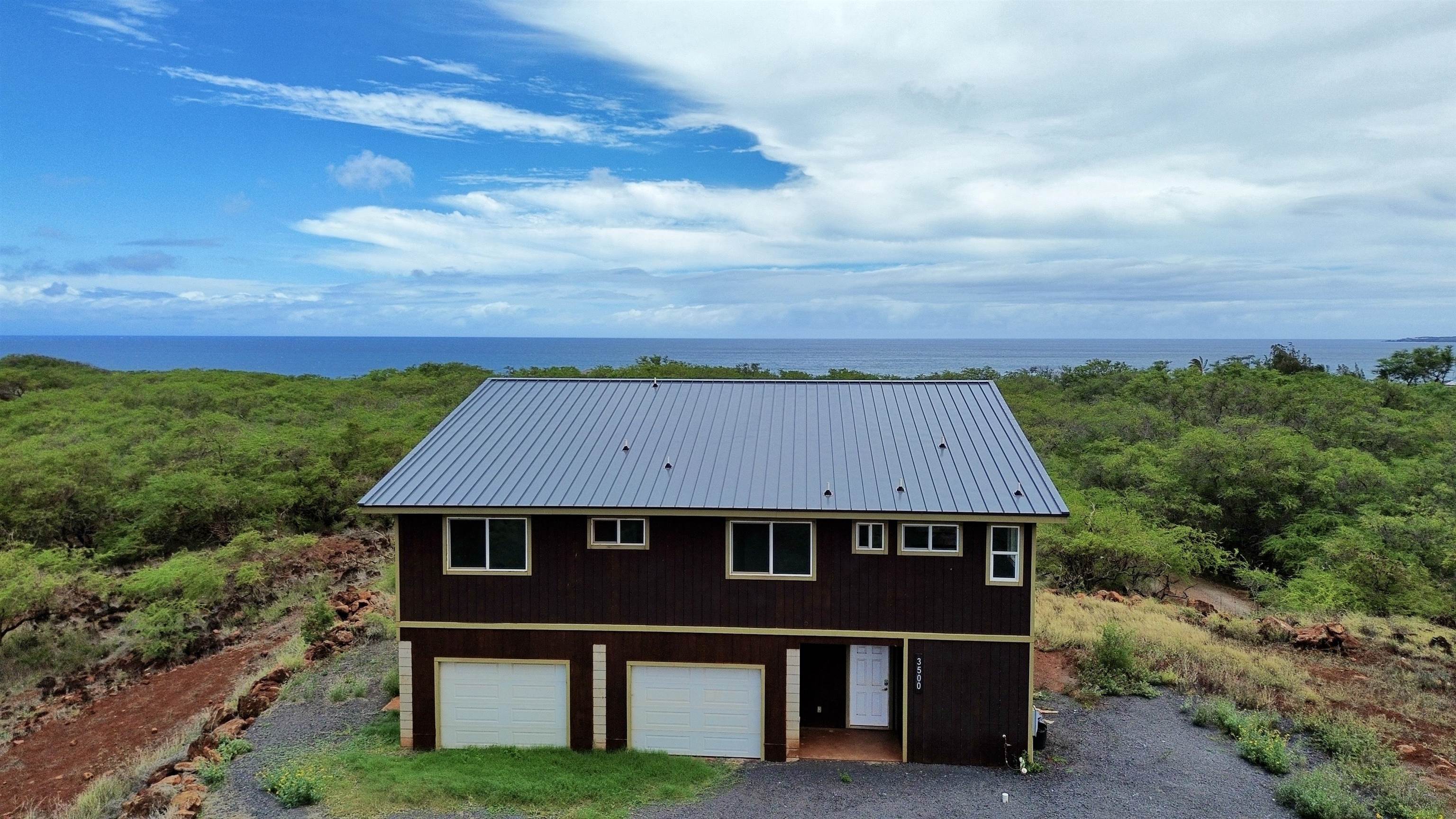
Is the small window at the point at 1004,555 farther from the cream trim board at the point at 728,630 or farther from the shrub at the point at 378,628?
the shrub at the point at 378,628

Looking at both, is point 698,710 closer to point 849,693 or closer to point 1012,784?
point 849,693

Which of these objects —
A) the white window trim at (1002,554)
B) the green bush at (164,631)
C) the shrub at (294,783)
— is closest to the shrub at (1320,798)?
the white window trim at (1002,554)

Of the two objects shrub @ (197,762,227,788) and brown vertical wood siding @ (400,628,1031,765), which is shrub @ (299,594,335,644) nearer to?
shrub @ (197,762,227,788)

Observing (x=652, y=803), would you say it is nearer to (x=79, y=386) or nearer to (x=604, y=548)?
(x=604, y=548)

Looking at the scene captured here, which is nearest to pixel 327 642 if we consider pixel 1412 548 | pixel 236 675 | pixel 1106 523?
pixel 236 675

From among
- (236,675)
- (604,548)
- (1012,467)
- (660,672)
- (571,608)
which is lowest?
(236,675)

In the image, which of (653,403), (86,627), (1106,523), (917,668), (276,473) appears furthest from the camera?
(276,473)
